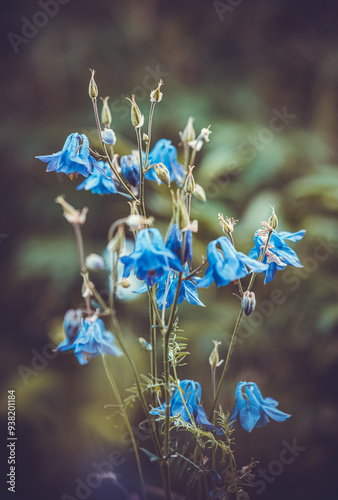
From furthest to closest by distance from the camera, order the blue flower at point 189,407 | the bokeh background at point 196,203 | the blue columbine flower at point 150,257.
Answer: the bokeh background at point 196,203
the blue flower at point 189,407
the blue columbine flower at point 150,257

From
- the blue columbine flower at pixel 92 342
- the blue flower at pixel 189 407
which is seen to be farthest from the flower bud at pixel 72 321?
the blue flower at pixel 189 407

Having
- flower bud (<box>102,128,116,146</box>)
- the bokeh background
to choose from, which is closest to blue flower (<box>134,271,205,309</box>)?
flower bud (<box>102,128,116,146</box>)

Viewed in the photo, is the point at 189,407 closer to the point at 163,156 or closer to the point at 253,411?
the point at 253,411

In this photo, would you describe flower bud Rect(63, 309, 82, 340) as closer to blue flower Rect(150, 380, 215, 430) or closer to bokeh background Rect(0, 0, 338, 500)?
blue flower Rect(150, 380, 215, 430)

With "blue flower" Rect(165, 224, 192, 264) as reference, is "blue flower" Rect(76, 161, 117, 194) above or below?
above

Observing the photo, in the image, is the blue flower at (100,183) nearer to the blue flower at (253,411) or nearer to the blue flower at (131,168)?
the blue flower at (131,168)

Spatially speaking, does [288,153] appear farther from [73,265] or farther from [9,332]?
[9,332]
